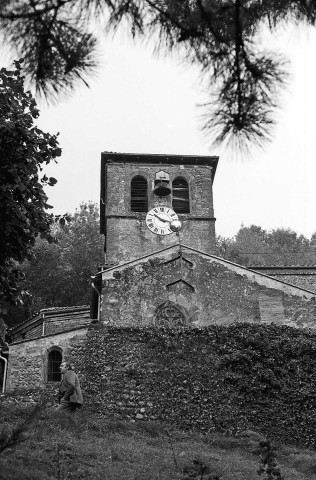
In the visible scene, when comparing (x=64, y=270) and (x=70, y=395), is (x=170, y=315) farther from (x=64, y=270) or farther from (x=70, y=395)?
(x=64, y=270)

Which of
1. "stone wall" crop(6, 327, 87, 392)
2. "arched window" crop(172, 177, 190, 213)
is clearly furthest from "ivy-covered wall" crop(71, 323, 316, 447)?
"arched window" crop(172, 177, 190, 213)

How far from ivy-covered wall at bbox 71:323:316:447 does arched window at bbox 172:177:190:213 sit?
13709 mm

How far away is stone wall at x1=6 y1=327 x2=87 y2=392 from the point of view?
59.6 feet

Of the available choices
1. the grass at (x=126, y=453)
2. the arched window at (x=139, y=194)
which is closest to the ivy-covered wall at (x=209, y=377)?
the grass at (x=126, y=453)

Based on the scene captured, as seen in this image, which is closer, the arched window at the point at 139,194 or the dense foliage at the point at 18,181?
the dense foliage at the point at 18,181

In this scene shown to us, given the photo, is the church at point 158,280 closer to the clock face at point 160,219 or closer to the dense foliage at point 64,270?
the clock face at point 160,219

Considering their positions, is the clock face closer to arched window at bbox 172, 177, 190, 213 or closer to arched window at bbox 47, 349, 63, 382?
arched window at bbox 172, 177, 190, 213

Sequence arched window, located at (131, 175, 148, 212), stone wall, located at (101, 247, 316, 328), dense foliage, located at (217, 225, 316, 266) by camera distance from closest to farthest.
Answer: stone wall, located at (101, 247, 316, 328) < arched window, located at (131, 175, 148, 212) < dense foliage, located at (217, 225, 316, 266)

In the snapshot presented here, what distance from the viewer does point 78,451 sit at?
10.9m

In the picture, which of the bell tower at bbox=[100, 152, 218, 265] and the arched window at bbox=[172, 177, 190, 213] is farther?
the arched window at bbox=[172, 177, 190, 213]

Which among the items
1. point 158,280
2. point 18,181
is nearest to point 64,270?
point 158,280

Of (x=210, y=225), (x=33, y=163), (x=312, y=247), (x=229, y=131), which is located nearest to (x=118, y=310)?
(x=210, y=225)

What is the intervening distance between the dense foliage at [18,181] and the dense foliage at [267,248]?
33.9 m

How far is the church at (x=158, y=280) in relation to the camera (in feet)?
61.8
